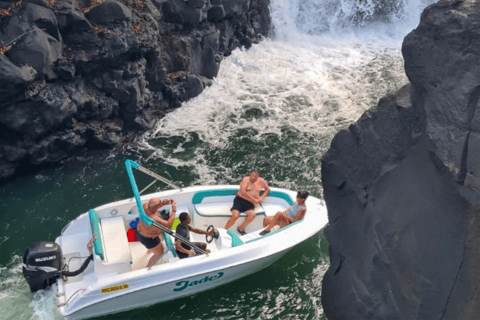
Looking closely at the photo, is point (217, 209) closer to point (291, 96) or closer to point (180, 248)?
point (180, 248)

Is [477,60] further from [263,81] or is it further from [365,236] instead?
[263,81]

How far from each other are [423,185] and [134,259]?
533cm

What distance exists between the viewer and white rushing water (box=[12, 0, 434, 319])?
Result: 11.9 m

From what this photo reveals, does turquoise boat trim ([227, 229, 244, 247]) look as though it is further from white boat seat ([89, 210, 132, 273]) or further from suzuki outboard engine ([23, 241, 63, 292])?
suzuki outboard engine ([23, 241, 63, 292])

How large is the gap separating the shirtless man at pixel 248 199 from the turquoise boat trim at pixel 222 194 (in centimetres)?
38

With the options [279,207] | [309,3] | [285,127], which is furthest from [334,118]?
[309,3]

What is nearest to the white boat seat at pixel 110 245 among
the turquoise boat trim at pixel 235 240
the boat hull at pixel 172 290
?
the boat hull at pixel 172 290

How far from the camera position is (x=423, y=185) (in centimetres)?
511

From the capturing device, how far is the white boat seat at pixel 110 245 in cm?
816

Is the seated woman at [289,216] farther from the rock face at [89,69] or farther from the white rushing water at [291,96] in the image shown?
the rock face at [89,69]

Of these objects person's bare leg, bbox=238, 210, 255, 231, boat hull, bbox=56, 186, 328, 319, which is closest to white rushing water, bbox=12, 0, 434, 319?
boat hull, bbox=56, 186, 328, 319

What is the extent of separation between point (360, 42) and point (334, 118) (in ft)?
21.5

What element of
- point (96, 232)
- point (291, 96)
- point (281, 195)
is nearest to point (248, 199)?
point (281, 195)

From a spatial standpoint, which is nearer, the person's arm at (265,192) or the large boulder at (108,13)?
the person's arm at (265,192)
